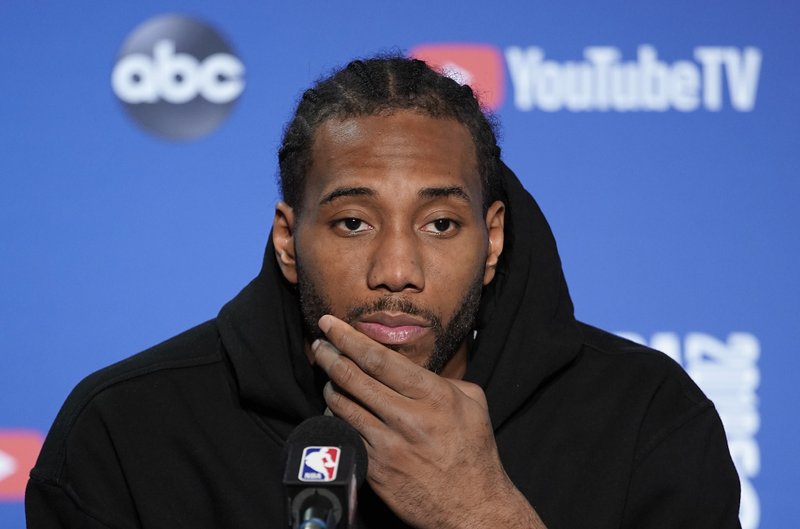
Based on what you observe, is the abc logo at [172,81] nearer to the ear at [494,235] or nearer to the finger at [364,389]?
the ear at [494,235]

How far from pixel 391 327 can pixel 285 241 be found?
0.34m

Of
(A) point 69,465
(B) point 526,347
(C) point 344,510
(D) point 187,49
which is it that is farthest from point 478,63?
(C) point 344,510

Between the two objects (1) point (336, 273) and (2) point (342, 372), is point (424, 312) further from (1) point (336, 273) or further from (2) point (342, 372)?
(2) point (342, 372)

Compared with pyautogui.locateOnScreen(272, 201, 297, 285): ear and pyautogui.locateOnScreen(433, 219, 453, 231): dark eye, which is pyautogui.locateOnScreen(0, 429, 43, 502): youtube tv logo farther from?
pyautogui.locateOnScreen(433, 219, 453, 231): dark eye

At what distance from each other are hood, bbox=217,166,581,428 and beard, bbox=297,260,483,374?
0.06 m

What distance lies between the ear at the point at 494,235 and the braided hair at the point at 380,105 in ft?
0.07

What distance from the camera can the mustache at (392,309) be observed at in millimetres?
1428

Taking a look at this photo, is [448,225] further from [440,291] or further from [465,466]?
[465,466]

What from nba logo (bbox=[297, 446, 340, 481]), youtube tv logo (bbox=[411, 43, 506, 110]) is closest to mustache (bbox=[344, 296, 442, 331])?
nba logo (bbox=[297, 446, 340, 481])

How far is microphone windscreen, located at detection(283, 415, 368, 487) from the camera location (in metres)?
0.97

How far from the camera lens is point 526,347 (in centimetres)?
168

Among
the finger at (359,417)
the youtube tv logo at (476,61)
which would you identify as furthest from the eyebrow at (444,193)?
the youtube tv logo at (476,61)

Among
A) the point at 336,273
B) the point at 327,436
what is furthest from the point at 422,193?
the point at 327,436

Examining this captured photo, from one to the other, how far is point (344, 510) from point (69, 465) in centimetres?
83
